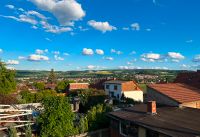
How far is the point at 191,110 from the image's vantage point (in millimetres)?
23891

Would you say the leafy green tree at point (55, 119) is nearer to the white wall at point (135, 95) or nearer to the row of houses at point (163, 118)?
the row of houses at point (163, 118)

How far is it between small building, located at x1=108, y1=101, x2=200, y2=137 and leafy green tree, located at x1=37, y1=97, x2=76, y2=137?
14.0ft

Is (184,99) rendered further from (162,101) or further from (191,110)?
(191,110)

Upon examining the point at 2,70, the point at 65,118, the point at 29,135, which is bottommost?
the point at 29,135

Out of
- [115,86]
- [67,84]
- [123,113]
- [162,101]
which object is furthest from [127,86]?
[123,113]

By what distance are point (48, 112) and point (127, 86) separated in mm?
48176

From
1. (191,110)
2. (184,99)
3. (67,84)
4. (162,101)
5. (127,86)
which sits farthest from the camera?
(67,84)

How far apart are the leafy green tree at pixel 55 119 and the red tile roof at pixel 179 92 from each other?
494 inches

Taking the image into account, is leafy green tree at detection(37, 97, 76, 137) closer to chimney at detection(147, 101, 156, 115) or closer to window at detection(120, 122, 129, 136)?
window at detection(120, 122, 129, 136)

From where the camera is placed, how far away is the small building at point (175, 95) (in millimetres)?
29791

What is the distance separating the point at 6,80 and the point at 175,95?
3772 centimetres

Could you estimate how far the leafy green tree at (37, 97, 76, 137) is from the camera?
23766mm

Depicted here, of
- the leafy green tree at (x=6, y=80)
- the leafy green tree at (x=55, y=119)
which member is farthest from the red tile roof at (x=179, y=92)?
the leafy green tree at (x=6, y=80)

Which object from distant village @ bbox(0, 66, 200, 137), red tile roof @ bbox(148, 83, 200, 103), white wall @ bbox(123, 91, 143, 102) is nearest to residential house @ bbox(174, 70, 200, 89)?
distant village @ bbox(0, 66, 200, 137)
